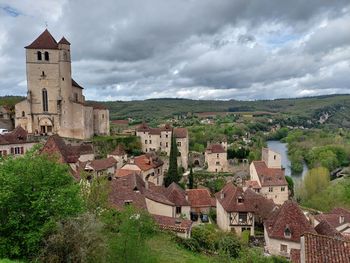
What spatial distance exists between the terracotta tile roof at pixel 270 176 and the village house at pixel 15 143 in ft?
117

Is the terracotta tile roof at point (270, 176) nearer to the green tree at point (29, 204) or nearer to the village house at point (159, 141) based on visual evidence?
the village house at point (159, 141)

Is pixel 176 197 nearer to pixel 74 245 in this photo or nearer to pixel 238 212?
pixel 238 212

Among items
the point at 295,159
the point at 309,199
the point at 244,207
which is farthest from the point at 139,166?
the point at 295,159

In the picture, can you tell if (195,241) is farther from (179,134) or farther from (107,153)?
(179,134)

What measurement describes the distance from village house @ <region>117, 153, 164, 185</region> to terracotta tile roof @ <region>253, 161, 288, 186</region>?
54.3 ft

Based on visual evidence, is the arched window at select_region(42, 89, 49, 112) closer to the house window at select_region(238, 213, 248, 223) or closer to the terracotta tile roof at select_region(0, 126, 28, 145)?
the terracotta tile roof at select_region(0, 126, 28, 145)

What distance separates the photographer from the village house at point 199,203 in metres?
46.5

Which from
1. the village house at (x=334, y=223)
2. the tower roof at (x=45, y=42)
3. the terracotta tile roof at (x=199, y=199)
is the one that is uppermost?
the tower roof at (x=45, y=42)

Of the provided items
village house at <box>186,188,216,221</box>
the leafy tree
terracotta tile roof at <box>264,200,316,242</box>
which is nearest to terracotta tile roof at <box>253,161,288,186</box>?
village house at <box>186,188,216,221</box>

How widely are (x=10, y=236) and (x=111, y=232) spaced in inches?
207

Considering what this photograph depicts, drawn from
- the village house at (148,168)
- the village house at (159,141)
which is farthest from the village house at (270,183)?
the village house at (159,141)

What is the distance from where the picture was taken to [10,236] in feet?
58.6

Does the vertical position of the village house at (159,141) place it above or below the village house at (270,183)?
above

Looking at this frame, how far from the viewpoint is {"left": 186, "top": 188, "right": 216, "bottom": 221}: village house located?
152ft
